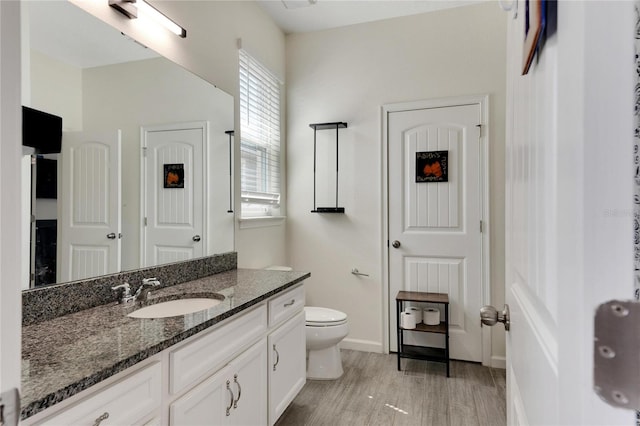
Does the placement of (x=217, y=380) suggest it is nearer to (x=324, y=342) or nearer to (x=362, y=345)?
(x=324, y=342)

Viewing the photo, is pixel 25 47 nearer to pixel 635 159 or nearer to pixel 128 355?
pixel 128 355

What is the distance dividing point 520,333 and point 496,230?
230cm

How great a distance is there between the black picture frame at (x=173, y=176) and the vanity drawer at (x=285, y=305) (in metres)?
0.83

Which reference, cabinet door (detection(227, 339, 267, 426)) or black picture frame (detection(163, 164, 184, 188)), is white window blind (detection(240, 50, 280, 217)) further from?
cabinet door (detection(227, 339, 267, 426))

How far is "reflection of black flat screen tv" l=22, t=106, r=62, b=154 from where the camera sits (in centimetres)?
121

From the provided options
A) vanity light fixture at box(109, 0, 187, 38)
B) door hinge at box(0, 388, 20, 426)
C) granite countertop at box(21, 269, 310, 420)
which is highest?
vanity light fixture at box(109, 0, 187, 38)

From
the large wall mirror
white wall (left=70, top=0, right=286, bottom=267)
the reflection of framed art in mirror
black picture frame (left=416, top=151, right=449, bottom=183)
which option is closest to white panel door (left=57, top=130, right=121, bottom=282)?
the large wall mirror

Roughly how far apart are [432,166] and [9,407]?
115 inches

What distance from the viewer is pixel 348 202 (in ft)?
10.4

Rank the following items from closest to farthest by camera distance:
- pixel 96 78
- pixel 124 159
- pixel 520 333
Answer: pixel 520 333 < pixel 96 78 < pixel 124 159

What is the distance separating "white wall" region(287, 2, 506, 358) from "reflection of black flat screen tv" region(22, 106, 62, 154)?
2.15 meters

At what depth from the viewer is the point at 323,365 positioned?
258cm

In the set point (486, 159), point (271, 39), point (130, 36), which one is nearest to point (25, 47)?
point (130, 36)

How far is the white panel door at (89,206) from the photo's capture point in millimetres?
1354
